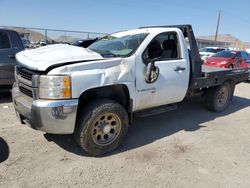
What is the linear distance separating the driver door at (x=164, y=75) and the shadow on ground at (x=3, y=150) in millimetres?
2161

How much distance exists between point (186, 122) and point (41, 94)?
11.1 ft

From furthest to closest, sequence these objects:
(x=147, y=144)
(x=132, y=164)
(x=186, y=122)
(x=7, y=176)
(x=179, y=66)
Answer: (x=186, y=122), (x=179, y=66), (x=147, y=144), (x=132, y=164), (x=7, y=176)

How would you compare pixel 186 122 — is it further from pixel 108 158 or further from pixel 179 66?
pixel 108 158

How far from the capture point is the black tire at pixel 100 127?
363 cm

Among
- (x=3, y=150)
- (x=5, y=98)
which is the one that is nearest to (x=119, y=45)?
(x=3, y=150)

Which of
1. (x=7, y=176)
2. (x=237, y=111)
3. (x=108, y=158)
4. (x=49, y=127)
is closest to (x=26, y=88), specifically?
(x=49, y=127)

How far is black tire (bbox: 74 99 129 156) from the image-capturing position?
3629 millimetres

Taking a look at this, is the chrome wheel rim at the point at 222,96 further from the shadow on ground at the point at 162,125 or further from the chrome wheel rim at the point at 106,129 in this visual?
the chrome wheel rim at the point at 106,129

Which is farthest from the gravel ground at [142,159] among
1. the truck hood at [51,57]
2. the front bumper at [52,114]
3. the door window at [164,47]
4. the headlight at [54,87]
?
the door window at [164,47]

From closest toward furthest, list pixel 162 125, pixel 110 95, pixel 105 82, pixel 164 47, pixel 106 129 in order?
1. pixel 105 82
2. pixel 106 129
3. pixel 110 95
4. pixel 164 47
5. pixel 162 125

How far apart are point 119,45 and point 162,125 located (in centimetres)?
193

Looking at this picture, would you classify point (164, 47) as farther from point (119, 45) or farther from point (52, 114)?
point (52, 114)

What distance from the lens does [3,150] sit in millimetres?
3877

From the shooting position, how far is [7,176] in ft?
10.5
